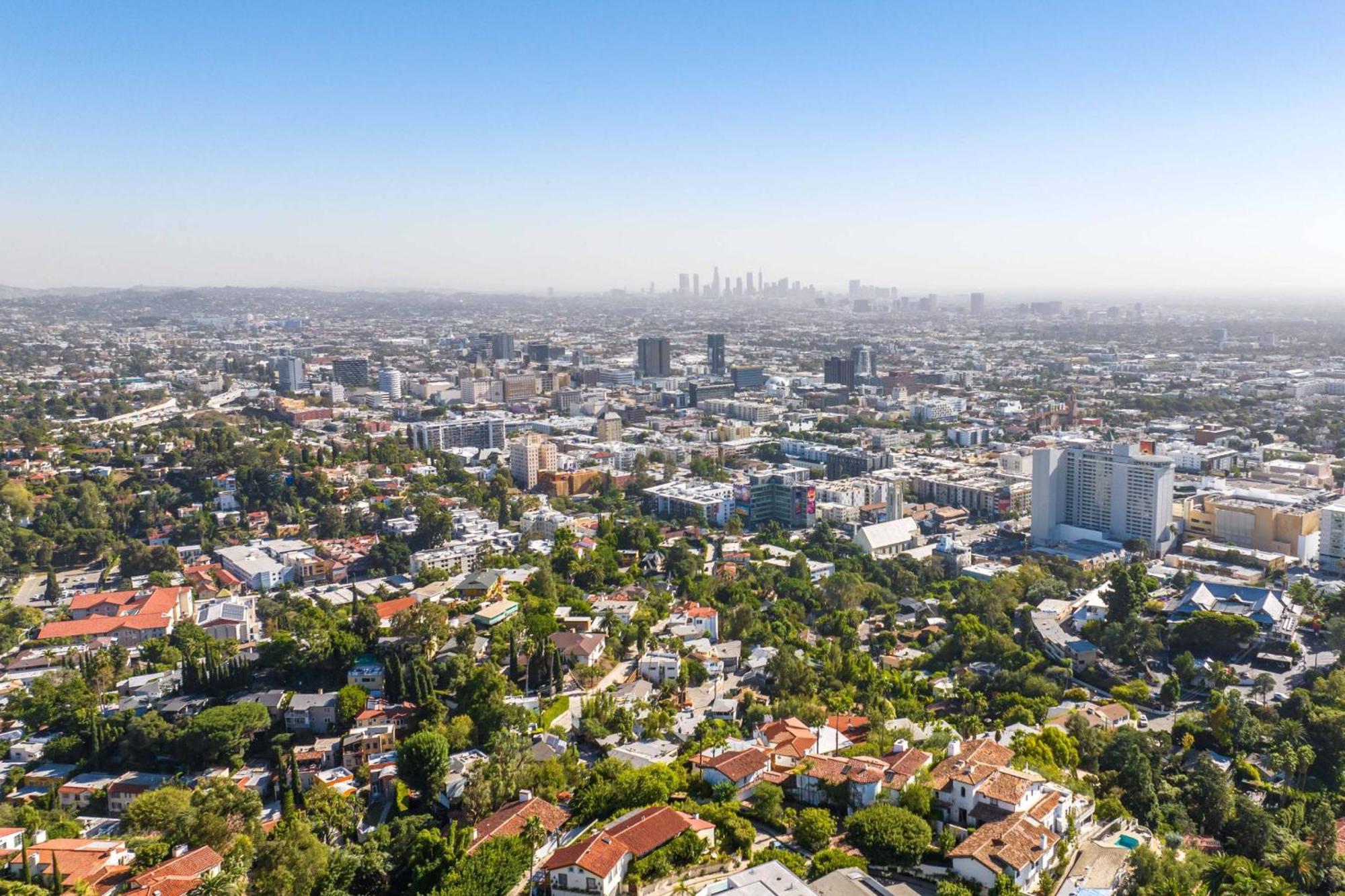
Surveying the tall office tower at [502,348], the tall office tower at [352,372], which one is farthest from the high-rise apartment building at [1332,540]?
the tall office tower at [502,348]

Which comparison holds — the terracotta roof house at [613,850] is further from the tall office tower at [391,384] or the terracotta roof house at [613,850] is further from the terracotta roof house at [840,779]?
the tall office tower at [391,384]

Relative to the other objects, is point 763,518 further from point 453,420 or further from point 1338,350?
point 1338,350

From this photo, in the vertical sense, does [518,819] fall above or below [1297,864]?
above

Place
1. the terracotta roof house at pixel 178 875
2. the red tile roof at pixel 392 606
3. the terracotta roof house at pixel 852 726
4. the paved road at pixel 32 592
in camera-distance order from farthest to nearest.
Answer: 1. the paved road at pixel 32 592
2. the red tile roof at pixel 392 606
3. the terracotta roof house at pixel 852 726
4. the terracotta roof house at pixel 178 875

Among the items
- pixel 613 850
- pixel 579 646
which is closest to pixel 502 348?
pixel 579 646

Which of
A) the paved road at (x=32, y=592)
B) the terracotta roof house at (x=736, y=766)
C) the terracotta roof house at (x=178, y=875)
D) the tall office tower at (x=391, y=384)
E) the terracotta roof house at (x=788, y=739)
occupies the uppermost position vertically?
the tall office tower at (x=391, y=384)

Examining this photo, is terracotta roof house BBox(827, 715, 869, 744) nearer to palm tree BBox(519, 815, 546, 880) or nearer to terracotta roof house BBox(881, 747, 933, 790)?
terracotta roof house BBox(881, 747, 933, 790)

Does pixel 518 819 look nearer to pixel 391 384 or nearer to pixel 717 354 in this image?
pixel 391 384
